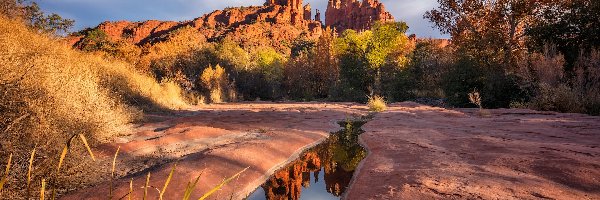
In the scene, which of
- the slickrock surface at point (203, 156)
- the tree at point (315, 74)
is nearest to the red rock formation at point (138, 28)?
the tree at point (315, 74)

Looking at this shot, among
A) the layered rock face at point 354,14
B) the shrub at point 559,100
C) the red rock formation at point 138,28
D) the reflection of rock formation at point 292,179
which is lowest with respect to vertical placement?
the reflection of rock formation at point 292,179

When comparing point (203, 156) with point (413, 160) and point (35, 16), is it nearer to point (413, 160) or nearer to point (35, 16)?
point (413, 160)

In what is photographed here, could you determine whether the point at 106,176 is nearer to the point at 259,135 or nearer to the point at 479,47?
the point at 259,135

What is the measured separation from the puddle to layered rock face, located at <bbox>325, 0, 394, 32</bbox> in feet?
376

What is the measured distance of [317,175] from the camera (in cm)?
394

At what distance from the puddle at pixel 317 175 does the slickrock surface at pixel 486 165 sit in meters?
0.22

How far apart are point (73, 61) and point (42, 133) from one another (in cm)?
545

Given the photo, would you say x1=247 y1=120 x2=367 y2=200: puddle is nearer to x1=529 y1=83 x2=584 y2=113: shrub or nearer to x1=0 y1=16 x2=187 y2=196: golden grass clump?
x1=0 y1=16 x2=187 y2=196: golden grass clump

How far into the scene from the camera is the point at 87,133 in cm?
488

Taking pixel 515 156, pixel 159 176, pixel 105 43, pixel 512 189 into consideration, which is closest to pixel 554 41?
pixel 515 156

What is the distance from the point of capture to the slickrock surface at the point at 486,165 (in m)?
2.75

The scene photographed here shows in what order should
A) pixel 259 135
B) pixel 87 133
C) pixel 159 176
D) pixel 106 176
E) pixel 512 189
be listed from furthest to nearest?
pixel 259 135, pixel 87 133, pixel 106 176, pixel 159 176, pixel 512 189

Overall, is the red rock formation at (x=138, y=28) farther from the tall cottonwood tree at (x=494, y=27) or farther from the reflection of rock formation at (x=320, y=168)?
the reflection of rock formation at (x=320, y=168)

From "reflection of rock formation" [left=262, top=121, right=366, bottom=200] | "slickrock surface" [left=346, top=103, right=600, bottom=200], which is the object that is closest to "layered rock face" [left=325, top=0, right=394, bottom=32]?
"slickrock surface" [left=346, top=103, right=600, bottom=200]
